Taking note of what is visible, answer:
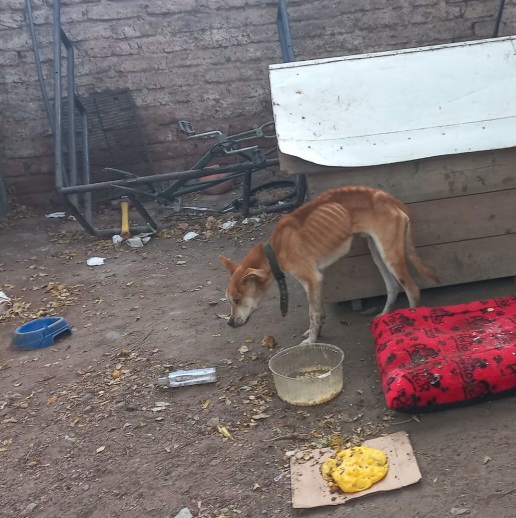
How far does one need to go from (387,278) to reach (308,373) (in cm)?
92

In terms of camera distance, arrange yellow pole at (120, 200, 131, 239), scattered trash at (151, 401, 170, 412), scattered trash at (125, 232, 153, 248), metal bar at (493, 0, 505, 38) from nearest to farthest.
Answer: scattered trash at (151, 401, 170, 412), scattered trash at (125, 232, 153, 248), yellow pole at (120, 200, 131, 239), metal bar at (493, 0, 505, 38)

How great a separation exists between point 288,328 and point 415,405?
57.6 inches

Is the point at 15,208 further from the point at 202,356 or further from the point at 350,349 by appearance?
the point at 350,349

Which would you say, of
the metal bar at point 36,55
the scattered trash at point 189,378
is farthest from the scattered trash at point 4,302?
the metal bar at point 36,55

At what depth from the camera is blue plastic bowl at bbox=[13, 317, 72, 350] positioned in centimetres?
476

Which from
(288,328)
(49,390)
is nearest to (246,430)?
(288,328)

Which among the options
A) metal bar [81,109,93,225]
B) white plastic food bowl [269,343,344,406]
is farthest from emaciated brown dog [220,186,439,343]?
metal bar [81,109,93,225]

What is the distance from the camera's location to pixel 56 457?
11.2ft

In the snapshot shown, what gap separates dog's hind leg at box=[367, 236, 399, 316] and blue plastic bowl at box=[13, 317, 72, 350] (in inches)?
98.5

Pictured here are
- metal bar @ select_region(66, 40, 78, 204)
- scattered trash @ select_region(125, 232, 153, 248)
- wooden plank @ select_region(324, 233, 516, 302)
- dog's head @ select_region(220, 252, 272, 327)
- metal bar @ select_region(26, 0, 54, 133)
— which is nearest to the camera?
dog's head @ select_region(220, 252, 272, 327)

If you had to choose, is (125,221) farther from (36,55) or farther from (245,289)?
(245,289)

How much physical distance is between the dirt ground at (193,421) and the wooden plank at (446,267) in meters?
0.18

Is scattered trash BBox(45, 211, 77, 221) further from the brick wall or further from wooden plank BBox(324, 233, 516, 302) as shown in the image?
wooden plank BBox(324, 233, 516, 302)

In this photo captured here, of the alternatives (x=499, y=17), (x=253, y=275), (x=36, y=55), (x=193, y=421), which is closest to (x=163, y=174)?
(x=36, y=55)
